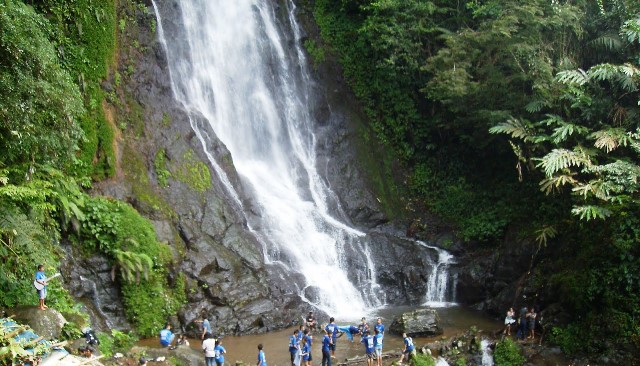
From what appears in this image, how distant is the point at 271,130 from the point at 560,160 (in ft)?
36.9

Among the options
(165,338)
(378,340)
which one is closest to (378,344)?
(378,340)

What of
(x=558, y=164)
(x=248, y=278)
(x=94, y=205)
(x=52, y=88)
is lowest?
(x=248, y=278)

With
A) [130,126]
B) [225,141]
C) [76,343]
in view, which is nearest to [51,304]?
[76,343]

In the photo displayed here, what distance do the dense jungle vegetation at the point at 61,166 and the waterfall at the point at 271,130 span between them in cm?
407

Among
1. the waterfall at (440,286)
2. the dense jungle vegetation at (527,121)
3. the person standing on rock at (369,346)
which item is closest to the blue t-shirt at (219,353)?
the person standing on rock at (369,346)

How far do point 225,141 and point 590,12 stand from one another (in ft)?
44.9

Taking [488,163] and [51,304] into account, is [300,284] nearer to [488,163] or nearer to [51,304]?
[51,304]

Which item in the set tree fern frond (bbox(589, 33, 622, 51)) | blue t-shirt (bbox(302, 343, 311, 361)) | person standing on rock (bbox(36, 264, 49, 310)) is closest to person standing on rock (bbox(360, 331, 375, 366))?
blue t-shirt (bbox(302, 343, 311, 361))

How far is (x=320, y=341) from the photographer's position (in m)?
14.8

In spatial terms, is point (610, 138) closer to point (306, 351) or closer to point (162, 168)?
point (306, 351)

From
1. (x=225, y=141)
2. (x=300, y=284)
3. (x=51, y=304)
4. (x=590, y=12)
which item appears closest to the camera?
(x=51, y=304)

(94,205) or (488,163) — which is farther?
(488,163)

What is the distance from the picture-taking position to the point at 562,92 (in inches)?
684

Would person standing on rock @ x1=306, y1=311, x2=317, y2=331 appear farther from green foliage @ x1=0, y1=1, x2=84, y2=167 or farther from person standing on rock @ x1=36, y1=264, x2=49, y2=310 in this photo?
green foliage @ x1=0, y1=1, x2=84, y2=167
